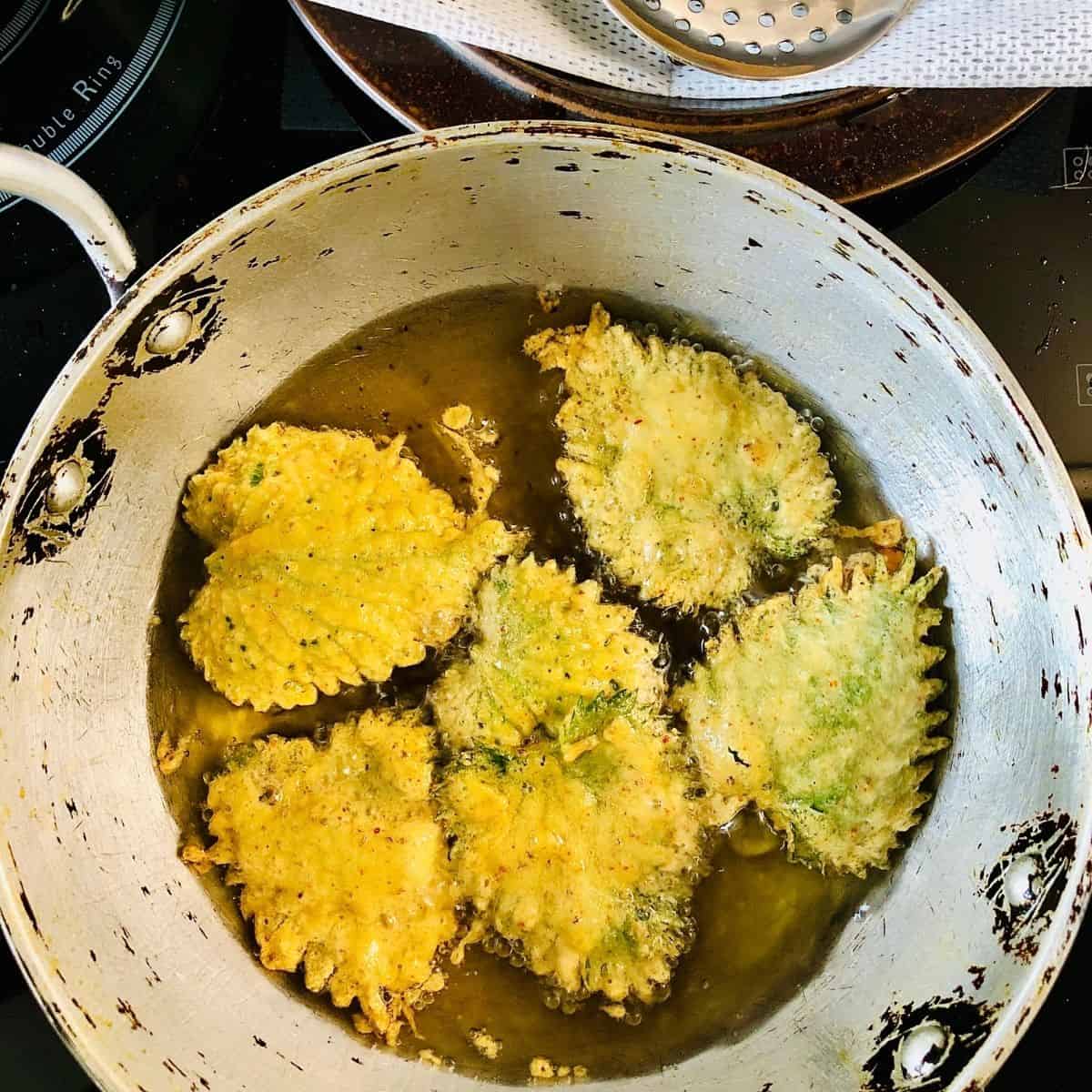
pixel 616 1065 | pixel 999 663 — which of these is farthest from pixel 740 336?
pixel 616 1065

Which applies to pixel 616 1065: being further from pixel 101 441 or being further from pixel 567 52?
pixel 567 52

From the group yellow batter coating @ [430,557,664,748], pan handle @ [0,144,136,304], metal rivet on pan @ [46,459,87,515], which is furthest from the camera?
yellow batter coating @ [430,557,664,748]

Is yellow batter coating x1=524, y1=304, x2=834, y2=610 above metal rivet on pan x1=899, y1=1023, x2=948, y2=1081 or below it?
above

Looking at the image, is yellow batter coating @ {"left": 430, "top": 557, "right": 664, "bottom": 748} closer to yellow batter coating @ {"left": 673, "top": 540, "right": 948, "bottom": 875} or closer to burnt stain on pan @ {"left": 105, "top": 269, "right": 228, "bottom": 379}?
yellow batter coating @ {"left": 673, "top": 540, "right": 948, "bottom": 875}

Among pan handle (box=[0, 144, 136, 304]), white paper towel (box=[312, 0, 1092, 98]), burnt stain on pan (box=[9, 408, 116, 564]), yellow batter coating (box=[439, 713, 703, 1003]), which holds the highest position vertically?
white paper towel (box=[312, 0, 1092, 98])

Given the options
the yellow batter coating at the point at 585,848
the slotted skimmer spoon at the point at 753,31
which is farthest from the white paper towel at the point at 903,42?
the yellow batter coating at the point at 585,848

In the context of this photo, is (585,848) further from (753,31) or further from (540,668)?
(753,31)

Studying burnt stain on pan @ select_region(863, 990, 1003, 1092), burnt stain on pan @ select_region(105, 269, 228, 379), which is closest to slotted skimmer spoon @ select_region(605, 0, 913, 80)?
burnt stain on pan @ select_region(105, 269, 228, 379)
